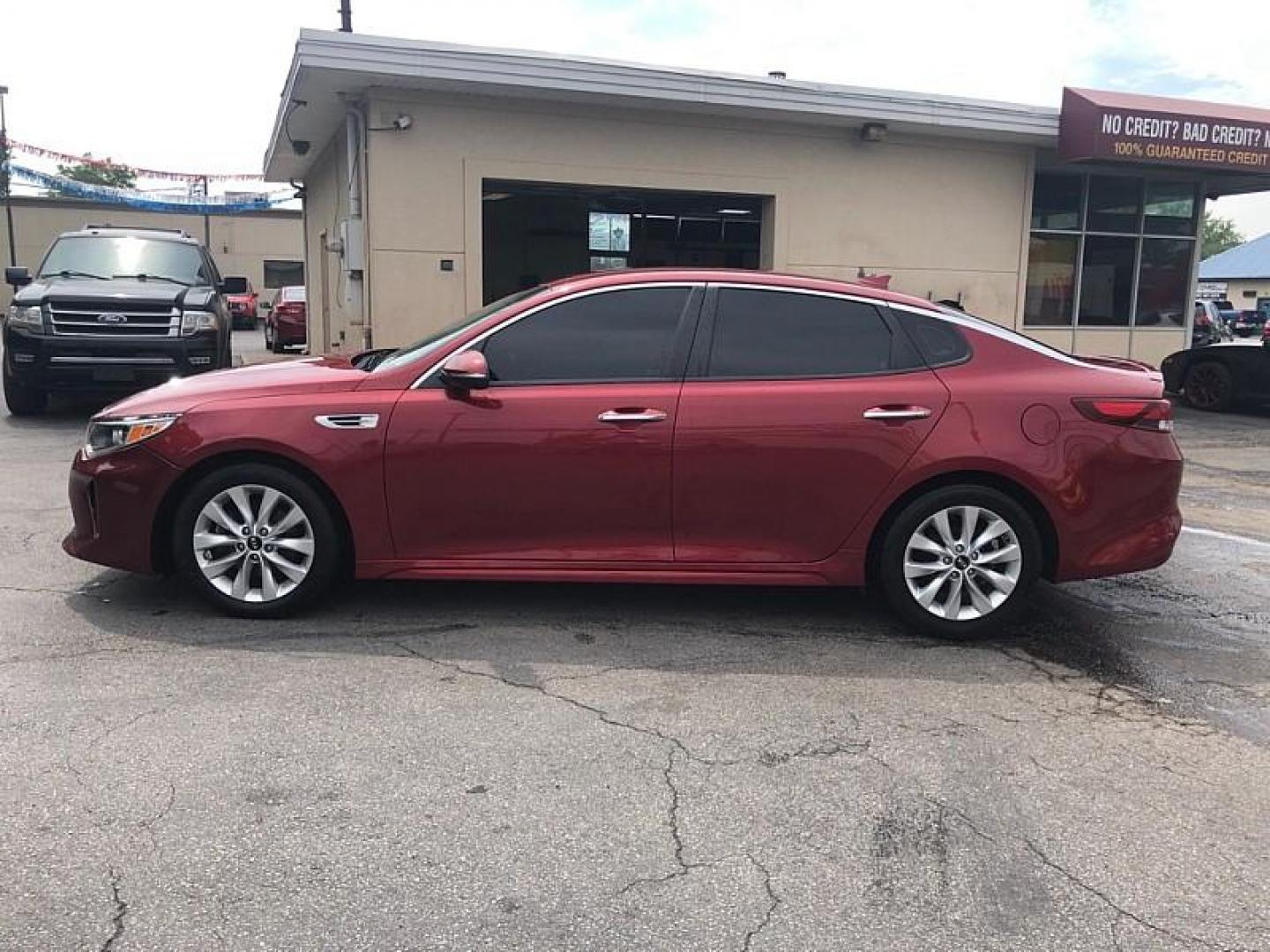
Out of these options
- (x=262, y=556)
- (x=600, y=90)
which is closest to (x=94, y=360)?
(x=600, y=90)

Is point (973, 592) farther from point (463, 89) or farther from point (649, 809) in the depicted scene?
point (463, 89)

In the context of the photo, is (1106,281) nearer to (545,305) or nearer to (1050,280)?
(1050,280)

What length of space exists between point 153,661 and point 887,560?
10.6 feet

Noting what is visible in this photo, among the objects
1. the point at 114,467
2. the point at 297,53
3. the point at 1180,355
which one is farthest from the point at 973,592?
the point at 1180,355

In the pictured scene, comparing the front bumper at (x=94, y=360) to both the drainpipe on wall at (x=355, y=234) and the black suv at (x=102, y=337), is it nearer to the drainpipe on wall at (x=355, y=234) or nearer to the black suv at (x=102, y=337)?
the black suv at (x=102, y=337)

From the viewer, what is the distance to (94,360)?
10688 millimetres

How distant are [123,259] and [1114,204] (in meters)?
13.3

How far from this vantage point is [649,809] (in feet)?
10.9

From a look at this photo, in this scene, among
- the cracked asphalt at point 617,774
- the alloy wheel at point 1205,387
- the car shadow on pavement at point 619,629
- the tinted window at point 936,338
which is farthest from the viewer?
the alloy wheel at point 1205,387

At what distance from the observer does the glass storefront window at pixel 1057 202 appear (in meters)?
14.5

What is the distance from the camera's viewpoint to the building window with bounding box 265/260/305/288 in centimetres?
4497

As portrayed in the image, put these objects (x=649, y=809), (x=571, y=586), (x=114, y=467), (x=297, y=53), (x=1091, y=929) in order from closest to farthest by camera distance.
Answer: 1. (x=1091, y=929)
2. (x=649, y=809)
3. (x=114, y=467)
4. (x=571, y=586)
5. (x=297, y=53)

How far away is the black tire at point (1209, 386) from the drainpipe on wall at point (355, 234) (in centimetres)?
1168

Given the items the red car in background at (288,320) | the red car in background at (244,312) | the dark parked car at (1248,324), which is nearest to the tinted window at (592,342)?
the red car in background at (288,320)
